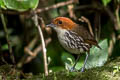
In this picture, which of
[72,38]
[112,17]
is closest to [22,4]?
[72,38]

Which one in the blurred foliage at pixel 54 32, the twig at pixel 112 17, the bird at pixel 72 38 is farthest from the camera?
the twig at pixel 112 17

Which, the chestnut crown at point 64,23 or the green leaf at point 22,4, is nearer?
the green leaf at point 22,4

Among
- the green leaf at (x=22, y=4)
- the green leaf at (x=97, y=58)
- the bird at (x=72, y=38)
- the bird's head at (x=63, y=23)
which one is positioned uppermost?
the green leaf at (x=22, y=4)

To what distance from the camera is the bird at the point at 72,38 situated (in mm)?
3523

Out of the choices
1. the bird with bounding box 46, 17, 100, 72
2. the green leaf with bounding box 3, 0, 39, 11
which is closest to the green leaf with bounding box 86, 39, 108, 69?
the bird with bounding box 46, 17, 100, 72

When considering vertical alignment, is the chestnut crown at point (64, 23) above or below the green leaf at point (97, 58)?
above

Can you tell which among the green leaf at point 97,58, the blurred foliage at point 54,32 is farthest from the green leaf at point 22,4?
the blurred foliage at point 54,32

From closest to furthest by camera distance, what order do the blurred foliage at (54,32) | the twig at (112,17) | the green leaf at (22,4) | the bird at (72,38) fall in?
the green leaf at (22,4) < the bird at (72,38) < the blurred foliage at (54,32) < the twig at (112,17)

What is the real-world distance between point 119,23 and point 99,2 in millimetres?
575

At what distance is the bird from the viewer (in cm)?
352

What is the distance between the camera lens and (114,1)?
523 cm

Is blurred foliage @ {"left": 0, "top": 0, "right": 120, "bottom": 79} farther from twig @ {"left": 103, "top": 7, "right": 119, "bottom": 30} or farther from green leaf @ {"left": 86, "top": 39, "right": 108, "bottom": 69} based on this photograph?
green leaf @ {"left": 86, "top": 39, "right": 108, "bottom": 69}

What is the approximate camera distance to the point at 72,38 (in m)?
3.56

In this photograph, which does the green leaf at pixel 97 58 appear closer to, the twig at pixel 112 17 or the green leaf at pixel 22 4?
the green leaf at pixel 22 4
